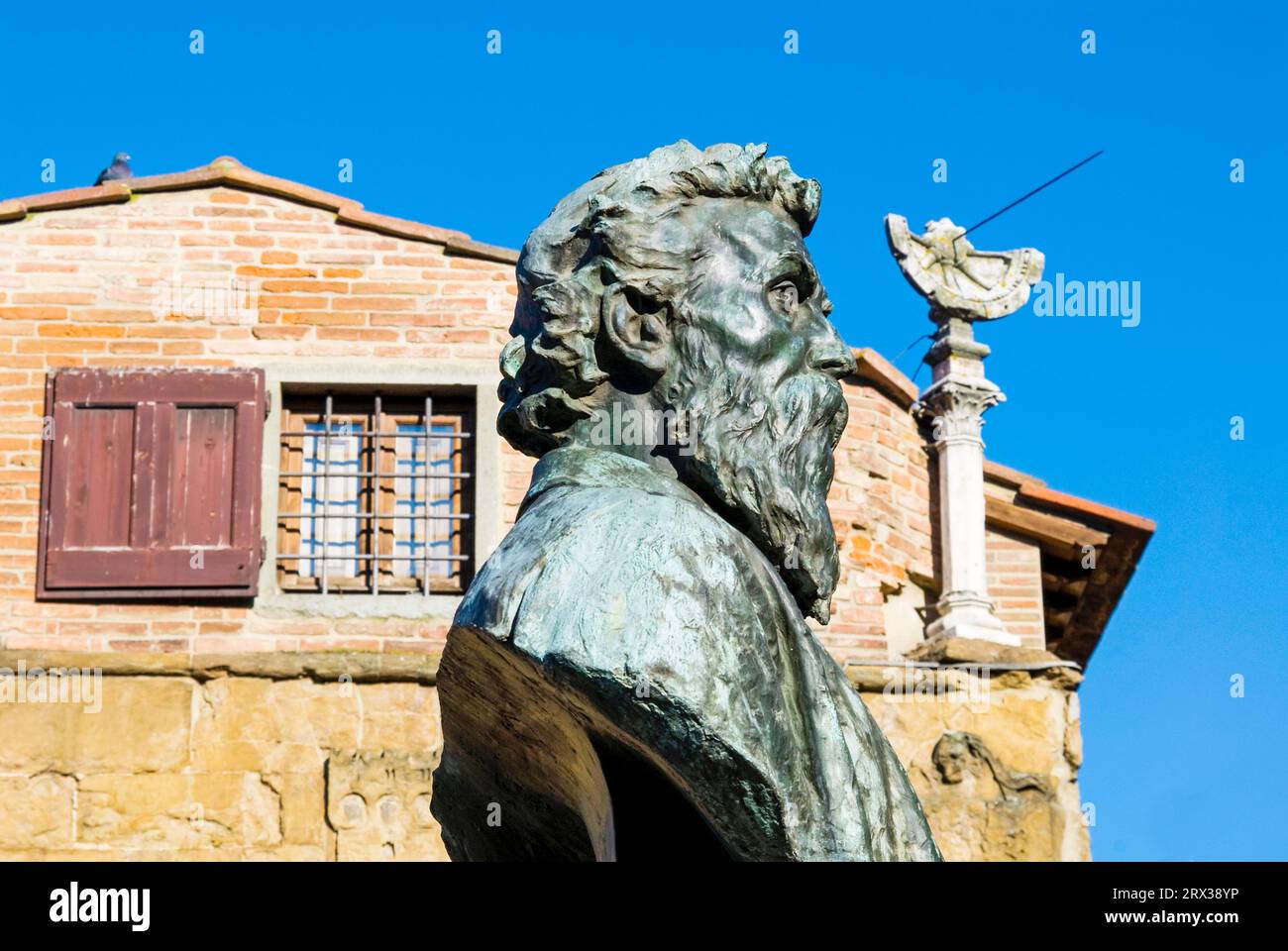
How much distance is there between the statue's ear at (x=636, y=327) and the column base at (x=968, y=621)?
41.1 feet

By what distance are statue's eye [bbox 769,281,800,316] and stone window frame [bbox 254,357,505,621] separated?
11302 mm

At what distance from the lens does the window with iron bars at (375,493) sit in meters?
15.5

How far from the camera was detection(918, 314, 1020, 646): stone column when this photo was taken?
1655cm

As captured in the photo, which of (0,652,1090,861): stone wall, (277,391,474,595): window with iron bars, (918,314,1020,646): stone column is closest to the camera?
(0,652,1090,861): stone wall

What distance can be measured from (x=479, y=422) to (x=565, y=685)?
40.3 ft

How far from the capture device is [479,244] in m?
16.2

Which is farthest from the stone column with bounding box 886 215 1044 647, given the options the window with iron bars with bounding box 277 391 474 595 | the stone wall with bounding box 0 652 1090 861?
the window with iron bars with bounding box 277 391 474 595

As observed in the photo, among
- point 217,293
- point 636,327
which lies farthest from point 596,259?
point 217,293

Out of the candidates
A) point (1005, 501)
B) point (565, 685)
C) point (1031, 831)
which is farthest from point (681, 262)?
point (1005, 501)

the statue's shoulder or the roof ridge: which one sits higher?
the roof ridge

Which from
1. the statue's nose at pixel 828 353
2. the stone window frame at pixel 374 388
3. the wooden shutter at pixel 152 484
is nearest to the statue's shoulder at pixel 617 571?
the statue's nose at pixel 828 353

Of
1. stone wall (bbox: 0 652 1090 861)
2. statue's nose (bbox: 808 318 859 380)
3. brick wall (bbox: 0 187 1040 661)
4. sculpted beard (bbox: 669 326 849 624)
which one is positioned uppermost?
brick wall (bbox: 0 187 1040 661)

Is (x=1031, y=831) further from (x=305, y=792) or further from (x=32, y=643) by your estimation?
(x=32, y=643)

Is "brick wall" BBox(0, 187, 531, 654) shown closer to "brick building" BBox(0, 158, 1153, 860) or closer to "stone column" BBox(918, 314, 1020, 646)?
"brick building" BBox(0, 158, 1153, 860)
